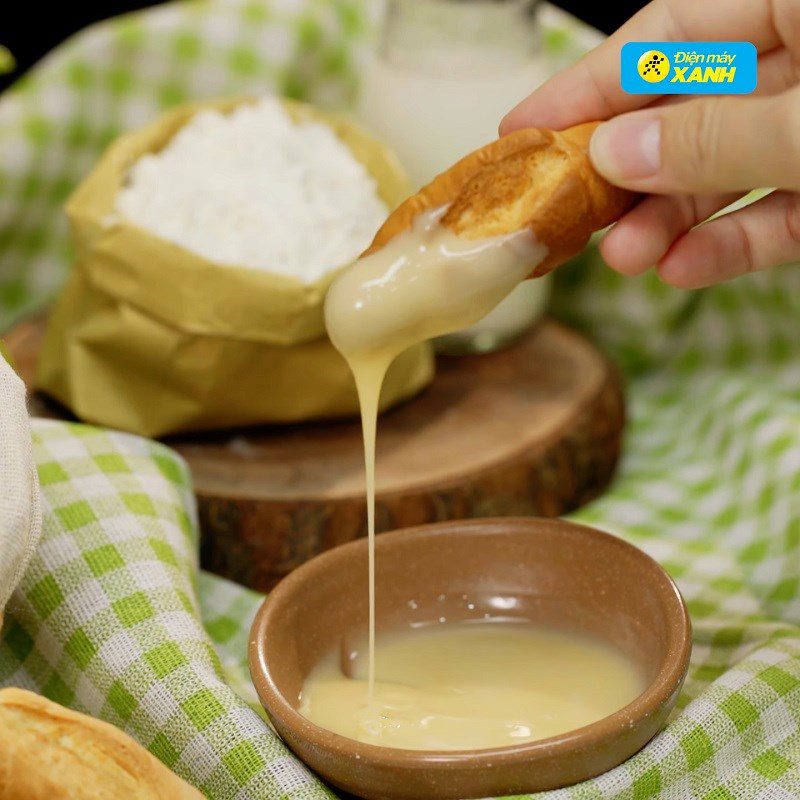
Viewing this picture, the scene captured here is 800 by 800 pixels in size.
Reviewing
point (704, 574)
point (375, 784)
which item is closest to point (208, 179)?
point (704, 574)

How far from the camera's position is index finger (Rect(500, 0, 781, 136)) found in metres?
1.07

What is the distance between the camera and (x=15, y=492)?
88 cm

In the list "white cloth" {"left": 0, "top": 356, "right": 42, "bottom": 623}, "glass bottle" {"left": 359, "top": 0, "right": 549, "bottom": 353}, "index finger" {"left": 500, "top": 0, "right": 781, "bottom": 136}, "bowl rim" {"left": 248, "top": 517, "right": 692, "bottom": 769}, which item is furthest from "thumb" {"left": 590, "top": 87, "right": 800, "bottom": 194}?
"glass bottle" {"left": 359, "top": 0, "right": 549, "bottom": 353}

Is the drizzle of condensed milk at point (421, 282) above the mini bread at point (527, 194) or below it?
below

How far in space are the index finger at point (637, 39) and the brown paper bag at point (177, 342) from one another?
14.6 inches

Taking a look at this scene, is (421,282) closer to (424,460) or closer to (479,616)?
(479,616)

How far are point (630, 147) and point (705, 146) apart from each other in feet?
0.22

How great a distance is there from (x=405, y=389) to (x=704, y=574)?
41cm

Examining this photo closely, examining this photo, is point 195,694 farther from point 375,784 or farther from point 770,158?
point 770,158

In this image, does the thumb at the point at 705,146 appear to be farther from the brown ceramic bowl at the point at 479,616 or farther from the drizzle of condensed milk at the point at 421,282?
the brown ceramic bowl at the point at 479,616

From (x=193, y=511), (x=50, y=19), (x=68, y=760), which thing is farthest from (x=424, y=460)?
(x=50, y=19)

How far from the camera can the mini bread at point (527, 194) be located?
0.98 metres

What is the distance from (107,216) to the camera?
4.66ft

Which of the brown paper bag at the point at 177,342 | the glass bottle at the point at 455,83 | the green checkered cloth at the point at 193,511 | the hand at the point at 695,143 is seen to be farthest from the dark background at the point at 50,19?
the hand at the point at 695,143
